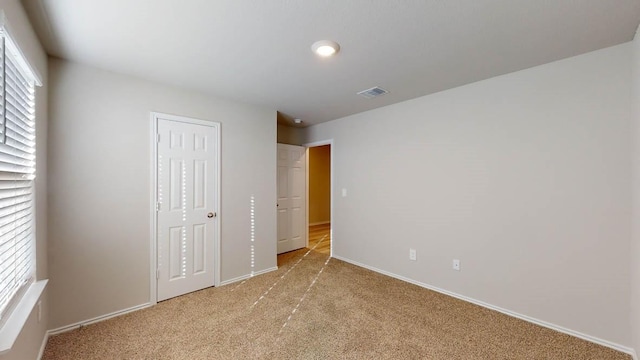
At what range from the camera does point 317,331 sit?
87.7 inches

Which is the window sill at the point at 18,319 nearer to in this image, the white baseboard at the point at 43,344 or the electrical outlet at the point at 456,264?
the white baseboard at the point at 43,344

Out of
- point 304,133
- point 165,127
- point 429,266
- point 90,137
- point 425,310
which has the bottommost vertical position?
point 425,310

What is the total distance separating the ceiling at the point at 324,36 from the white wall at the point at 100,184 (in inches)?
9.0

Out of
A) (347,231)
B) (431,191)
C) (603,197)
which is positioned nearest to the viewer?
(603,197)

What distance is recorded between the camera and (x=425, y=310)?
2.59 metres

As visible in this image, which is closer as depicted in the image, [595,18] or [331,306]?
[595,18]

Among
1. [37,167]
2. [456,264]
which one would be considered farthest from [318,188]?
[37,167]

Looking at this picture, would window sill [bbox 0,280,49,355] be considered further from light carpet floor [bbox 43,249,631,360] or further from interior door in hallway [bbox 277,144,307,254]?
interior door in hallway [bbox 277,144,307,254]

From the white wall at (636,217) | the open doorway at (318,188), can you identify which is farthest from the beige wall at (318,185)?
the white wall at (636,217)

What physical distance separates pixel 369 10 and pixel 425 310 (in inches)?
106

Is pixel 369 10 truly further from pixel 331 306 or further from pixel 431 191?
pixel 331 306

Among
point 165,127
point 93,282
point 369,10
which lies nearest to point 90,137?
point 165,127

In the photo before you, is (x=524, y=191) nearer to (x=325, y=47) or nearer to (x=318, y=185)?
(x=325, y=47)

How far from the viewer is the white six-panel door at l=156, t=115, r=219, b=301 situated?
2.78 metres
